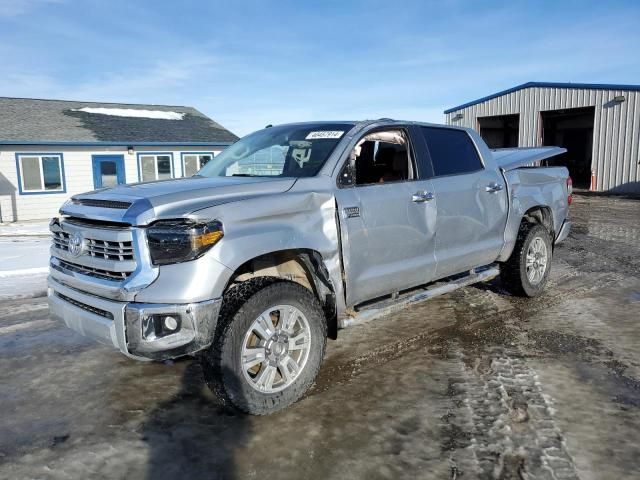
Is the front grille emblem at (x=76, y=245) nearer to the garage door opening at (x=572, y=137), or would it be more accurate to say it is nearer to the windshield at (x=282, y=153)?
the windshield at (x=282, y=153)

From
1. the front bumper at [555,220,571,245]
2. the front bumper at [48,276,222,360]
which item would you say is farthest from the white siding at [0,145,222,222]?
the front bumper at [48,276,222,360]

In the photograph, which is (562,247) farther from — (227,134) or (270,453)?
(227,134)

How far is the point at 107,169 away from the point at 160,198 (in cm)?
1738

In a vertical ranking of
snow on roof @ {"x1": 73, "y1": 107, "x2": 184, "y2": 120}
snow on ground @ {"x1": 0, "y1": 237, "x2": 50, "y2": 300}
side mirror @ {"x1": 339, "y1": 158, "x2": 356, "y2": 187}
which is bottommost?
snow on ground @ {"x1": 0, "y1": 237, "x2": 50, "y2": 300}

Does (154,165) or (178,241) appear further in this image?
(154,165)

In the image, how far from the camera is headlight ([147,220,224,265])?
2.99 m

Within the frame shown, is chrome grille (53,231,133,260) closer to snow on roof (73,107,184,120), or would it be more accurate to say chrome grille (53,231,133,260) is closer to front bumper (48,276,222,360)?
front bumper (48,276,222,360)

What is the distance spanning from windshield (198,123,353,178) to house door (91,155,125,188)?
15433 mm

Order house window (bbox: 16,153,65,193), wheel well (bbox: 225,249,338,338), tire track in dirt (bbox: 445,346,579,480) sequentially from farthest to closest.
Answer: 1. house window (bbox: 16,153,65,193)
2. wheel well (bbox: 225,249,338,338)
3. tire track in dirt (bbox: 445,346,579,480)

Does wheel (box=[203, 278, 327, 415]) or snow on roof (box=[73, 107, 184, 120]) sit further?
snow on roof (box=[73, 107, 184, 120])

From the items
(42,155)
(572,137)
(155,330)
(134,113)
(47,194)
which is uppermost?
(134,113)

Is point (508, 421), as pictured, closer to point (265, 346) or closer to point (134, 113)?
point (265, 346)

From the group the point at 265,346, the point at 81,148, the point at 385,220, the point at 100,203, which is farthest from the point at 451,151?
the point at 81,148

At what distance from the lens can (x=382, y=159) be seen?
436cm
